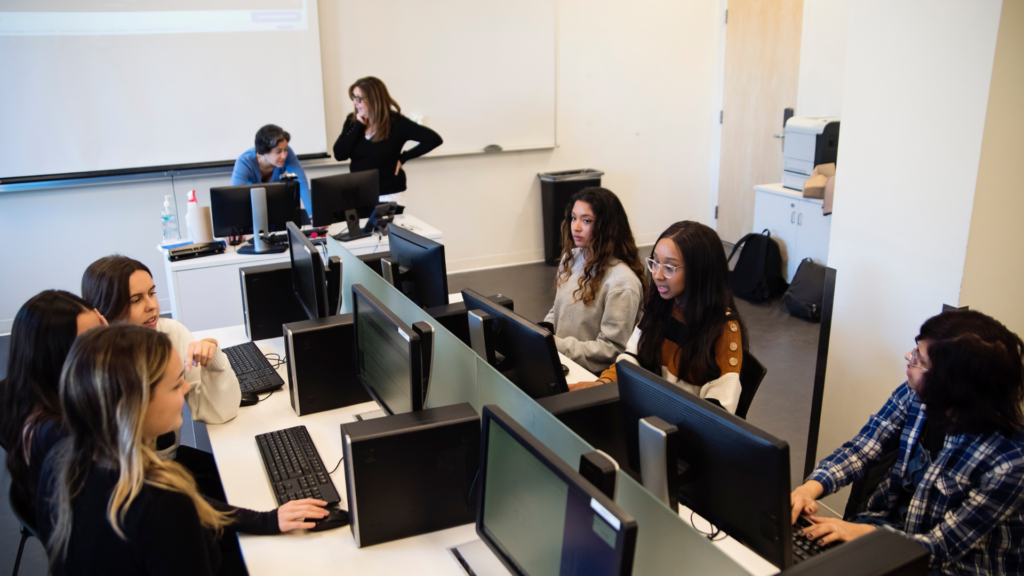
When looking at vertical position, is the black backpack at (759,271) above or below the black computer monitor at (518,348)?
below

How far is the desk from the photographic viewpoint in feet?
11.5

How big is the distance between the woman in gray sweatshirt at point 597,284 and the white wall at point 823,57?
→ 355 centimetres

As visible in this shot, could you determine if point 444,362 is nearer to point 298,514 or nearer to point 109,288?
point 298,514

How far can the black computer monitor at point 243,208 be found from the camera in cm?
366

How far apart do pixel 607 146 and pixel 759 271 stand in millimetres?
1791

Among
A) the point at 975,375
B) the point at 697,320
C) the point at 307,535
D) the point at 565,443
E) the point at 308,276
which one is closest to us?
the point at 565,443

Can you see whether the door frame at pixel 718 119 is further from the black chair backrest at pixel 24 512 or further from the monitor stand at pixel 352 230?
the black chair backrest at pixel 24 512

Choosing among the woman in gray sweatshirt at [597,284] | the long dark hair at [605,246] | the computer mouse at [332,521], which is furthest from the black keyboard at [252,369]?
the long dark hair at [605,246]

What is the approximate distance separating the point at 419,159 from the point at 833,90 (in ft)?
10.5

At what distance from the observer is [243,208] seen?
3.73 meters

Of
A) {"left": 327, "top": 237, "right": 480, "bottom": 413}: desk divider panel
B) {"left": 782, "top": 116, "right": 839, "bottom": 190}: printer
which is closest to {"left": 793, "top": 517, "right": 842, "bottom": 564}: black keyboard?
{"left": 327, "top": 237, "right": 480, "bottom": 413}: desk divider panel

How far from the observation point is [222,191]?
365 centimetres

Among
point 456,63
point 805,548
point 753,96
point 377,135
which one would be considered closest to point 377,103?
point 377,135

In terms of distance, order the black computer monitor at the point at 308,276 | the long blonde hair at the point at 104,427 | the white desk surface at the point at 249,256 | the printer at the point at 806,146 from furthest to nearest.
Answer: the printer at the point at 806,146
the white desk surface at the point at 249,256
the black computer monitor at the point at 308,276
the long blonde hair at the point at 104,427
